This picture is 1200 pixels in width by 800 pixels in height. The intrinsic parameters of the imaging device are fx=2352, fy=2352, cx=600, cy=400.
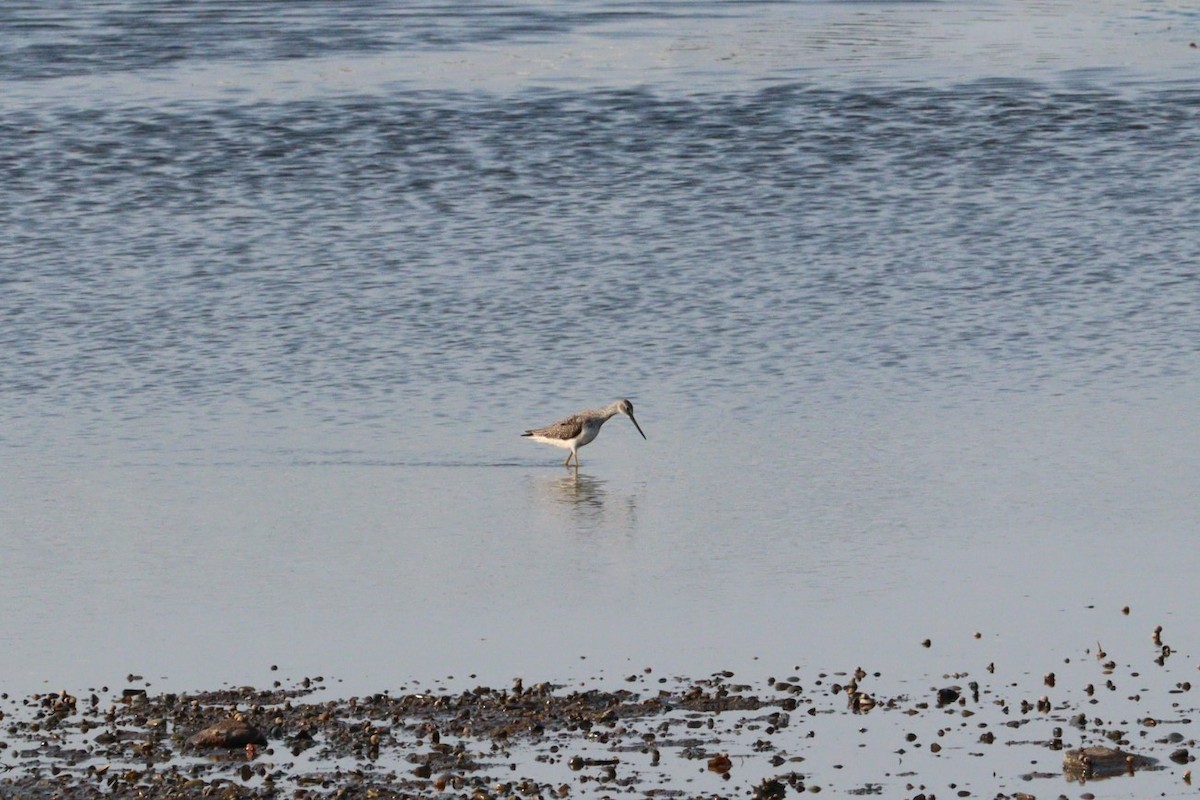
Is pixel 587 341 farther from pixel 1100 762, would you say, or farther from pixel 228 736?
pixel 1100 762

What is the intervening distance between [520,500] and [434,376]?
482 centimetres

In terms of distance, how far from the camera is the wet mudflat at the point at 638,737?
36.8 ft

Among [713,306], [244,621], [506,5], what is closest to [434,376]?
[713,306]

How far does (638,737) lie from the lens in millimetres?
11859

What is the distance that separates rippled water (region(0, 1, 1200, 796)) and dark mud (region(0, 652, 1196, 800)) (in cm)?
65

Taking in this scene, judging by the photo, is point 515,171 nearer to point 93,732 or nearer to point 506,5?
point 506,5

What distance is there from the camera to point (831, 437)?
776 inches

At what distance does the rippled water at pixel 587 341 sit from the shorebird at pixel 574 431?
23cm

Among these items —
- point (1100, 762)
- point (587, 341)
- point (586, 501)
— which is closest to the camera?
point (1100, 762)

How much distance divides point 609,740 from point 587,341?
12791 millimetres

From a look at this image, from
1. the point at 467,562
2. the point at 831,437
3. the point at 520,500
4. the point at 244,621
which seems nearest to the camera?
the point at 244,621

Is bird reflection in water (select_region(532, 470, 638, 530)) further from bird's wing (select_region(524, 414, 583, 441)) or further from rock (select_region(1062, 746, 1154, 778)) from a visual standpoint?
rock (select_region(1062, 746, 1154, 778))

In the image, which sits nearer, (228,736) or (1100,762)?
(1100,762)

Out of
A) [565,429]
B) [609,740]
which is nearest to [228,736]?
[609,740]
